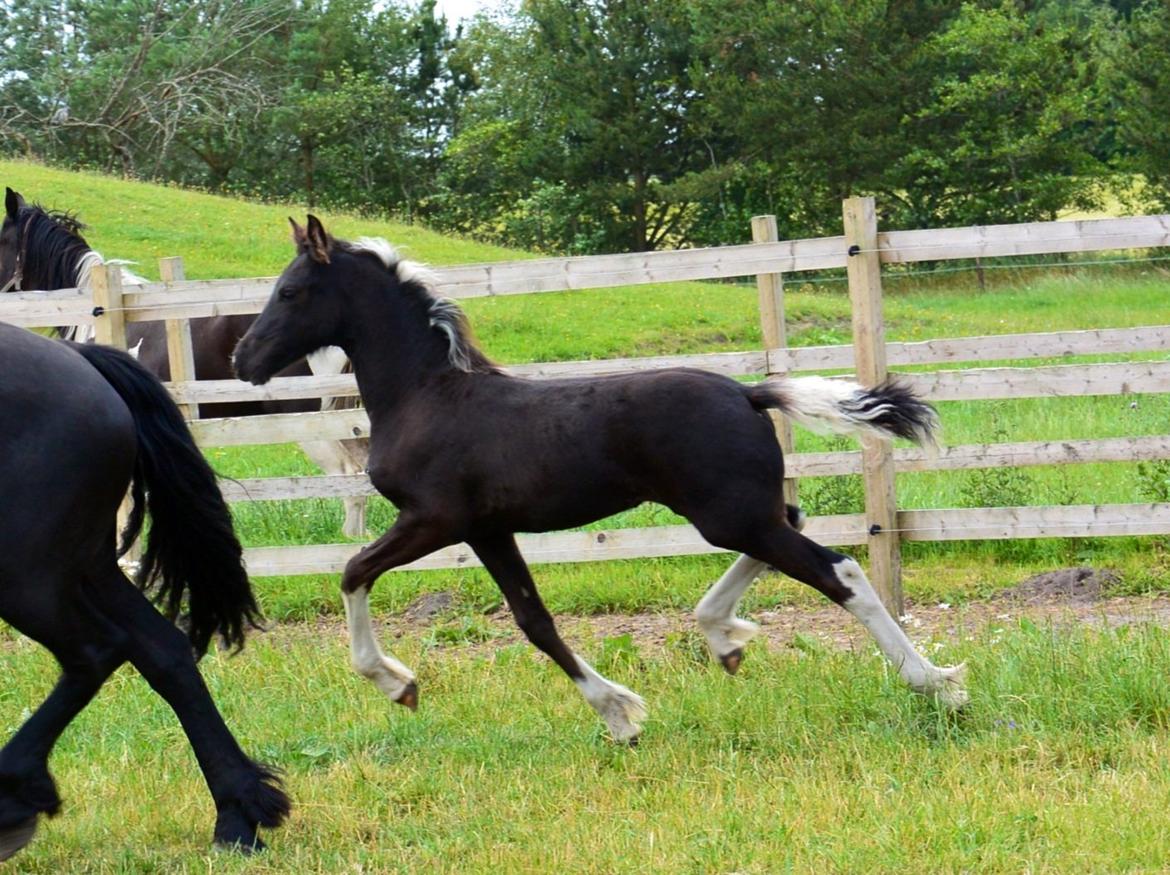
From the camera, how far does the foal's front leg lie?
527cm

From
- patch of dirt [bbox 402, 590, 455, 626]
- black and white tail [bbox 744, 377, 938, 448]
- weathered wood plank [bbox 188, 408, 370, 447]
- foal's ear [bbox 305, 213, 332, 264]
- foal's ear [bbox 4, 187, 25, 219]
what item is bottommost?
patch of dirt [bbox 402, 590, 455, 626]

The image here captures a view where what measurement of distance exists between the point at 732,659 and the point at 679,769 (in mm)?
830

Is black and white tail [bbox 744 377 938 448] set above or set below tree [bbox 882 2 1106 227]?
below

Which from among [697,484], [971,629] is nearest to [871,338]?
[971,629]

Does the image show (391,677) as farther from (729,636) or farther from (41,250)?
(41,250)

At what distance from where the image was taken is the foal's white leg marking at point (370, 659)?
5.27 meters

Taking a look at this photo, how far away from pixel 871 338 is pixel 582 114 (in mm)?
34283

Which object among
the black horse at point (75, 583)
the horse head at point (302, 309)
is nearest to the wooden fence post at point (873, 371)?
the horse head at point (302, 309)

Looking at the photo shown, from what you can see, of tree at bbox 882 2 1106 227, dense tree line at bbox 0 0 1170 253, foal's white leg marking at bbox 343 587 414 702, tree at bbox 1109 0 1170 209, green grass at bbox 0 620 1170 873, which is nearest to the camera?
green grass at bbox 0 620 1170 873

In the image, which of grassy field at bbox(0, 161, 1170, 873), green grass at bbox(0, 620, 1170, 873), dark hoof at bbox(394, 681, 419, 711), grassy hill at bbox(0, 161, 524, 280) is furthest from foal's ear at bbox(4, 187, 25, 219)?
grassy hill at bbox(0, 161, 524, 280)

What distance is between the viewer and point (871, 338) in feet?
21.5

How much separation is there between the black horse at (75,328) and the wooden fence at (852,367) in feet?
6.95

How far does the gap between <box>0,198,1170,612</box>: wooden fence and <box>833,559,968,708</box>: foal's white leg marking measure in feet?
5.62

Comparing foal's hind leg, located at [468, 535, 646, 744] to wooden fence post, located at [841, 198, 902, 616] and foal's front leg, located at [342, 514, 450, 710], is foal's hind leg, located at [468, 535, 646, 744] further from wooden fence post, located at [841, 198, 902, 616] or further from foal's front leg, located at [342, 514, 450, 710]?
wooden fence post, located at [841, 198, 902, 616]
